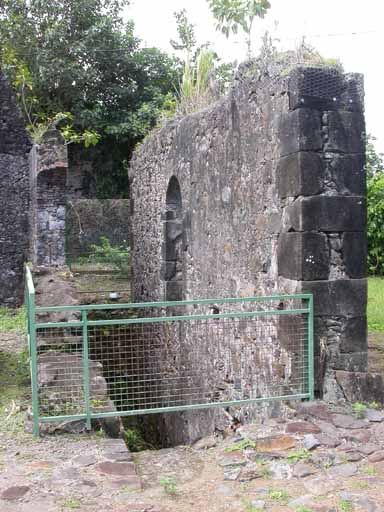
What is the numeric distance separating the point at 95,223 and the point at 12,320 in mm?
8138

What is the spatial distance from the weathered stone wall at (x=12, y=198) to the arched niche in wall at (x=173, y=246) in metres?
3.67

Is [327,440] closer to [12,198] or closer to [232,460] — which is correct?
[232,460]

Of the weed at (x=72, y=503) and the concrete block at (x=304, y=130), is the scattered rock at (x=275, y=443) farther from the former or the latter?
the concrete block at (x=304, y=130)

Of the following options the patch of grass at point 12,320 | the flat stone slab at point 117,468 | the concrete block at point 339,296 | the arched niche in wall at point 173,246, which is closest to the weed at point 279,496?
the flat stone slab at point 117,468

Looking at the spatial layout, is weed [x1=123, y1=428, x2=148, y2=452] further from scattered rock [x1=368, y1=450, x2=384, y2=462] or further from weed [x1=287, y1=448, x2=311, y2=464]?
scattered rock [x1=368, y1=450, x2=384, y2=462]

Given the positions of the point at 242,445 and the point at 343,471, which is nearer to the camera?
the point at 343,471

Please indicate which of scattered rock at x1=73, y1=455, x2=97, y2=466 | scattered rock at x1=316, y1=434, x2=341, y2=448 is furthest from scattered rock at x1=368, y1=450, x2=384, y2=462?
scattered rock at x1=73, y1=455, x2=97, y2=466

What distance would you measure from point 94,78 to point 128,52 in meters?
1.58

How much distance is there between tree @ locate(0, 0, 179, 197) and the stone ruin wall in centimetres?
1299

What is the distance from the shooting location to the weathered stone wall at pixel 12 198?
1143 centimetres

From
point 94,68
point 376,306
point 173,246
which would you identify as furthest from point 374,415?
point 94,68

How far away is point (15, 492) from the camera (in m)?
3.43

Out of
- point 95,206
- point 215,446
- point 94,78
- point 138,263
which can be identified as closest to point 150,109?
point 94,78

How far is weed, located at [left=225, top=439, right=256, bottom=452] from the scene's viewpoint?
13.7ft
